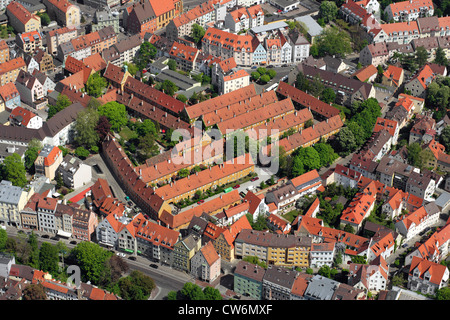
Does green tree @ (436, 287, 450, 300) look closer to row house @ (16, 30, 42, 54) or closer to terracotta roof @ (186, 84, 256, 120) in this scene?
terracotta roof @ (186, 84, 256, 120)

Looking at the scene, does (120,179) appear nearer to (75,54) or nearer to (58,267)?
(58,267)

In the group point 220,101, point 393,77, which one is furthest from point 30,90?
point 393,77

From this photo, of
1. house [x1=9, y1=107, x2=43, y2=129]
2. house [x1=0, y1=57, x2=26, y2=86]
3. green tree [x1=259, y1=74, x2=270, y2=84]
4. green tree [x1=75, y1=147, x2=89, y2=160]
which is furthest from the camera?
green tree [x1=259, y1=74, x2=270, y2=84]

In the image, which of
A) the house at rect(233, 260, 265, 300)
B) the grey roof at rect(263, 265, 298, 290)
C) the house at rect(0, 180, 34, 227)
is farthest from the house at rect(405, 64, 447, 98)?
the house at rect(0, 180, 34, 227)

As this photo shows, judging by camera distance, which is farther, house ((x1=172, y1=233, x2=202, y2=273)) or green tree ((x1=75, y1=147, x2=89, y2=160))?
green tree ((x1=75, y1=147, x2=89, y2=160))

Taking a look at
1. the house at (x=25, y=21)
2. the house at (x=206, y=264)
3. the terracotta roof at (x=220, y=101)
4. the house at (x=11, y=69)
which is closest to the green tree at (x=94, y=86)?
the house at (x=11, y=69)

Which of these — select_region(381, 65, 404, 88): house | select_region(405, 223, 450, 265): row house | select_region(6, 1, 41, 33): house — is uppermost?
select_region(6, 1, 41, 33): house

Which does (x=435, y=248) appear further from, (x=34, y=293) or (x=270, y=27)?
(x=270, y=27)
